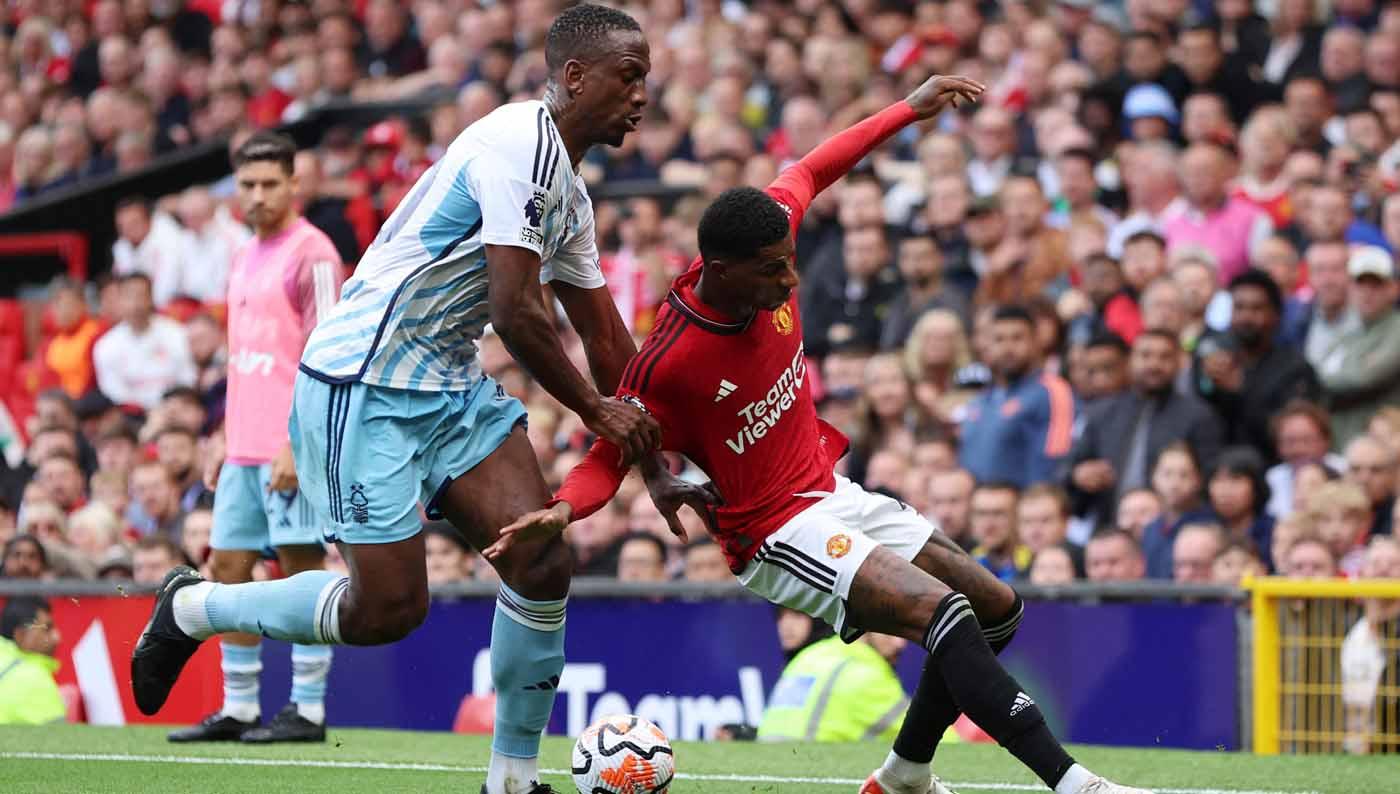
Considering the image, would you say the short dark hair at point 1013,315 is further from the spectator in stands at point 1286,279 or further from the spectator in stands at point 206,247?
the spectator in stands at point 206,247

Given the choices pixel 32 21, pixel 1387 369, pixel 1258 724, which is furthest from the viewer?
pixel 32 21

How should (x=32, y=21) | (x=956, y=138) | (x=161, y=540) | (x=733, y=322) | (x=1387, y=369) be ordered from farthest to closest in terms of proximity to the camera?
(x=32, y=21) → (x=956, y=138) → (x=161, y=540) → (x=1387, y=369) → (x=733, y=322)

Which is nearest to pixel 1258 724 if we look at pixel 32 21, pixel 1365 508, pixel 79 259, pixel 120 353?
pixel 1365 508

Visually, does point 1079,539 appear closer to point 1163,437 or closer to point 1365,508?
point 1163,437

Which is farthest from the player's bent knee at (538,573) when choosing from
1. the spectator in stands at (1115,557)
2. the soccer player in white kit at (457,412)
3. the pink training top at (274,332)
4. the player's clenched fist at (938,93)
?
the spectator in stands at (1115,557)

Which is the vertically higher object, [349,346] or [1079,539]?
[349,346]

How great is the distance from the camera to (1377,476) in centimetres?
1070

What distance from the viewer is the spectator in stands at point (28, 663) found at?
1145 cm

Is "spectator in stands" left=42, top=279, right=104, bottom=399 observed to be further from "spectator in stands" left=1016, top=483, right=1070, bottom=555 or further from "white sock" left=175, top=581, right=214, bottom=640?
"white sock" left=175, top=581, right=214, bottom=640

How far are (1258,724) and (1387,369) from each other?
2.56 m

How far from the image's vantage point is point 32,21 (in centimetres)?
2323

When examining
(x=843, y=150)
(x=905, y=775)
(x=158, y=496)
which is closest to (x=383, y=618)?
(x=905, y=775)

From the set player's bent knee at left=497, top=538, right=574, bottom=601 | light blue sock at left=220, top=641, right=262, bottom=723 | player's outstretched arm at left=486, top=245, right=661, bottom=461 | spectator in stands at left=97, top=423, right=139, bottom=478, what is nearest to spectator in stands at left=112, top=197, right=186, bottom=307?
spectator in stands at left=97, top=423, right=139, bottom=478

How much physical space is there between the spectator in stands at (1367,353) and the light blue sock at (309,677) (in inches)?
220
